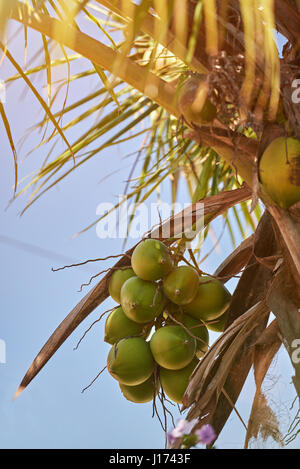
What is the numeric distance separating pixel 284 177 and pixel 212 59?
179 millimetres

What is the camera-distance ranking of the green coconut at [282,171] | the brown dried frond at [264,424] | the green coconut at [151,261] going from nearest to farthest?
1. the green coconut at [282,171]
2. the brown dried frond at [264,424]
3. the green coconut at [151,261]

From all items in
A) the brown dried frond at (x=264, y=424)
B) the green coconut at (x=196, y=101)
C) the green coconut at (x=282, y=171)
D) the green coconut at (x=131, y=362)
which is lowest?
the brown dried frond at (x=264, y=424)

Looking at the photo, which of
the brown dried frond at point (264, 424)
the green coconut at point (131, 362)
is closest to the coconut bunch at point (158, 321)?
the green coconut at point (131, 362)

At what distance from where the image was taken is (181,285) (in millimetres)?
891

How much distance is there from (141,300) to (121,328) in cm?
Result: 7

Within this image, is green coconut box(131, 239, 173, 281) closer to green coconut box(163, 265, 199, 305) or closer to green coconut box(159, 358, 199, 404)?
green coconut box(163, 265, 199, 305)

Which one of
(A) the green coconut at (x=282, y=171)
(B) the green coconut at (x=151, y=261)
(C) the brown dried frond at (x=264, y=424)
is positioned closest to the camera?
(A) the green coconut at (x=282, y=171)

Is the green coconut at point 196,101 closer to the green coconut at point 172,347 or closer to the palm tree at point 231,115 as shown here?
the palm tree at point 231,115

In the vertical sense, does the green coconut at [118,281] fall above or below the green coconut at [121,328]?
above

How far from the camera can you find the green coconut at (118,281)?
969 millimetres

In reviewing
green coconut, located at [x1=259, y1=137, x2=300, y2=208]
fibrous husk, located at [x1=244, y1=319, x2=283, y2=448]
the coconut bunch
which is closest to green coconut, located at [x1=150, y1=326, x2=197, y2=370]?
the coconut bunch

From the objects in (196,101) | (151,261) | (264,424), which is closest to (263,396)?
(264,424)

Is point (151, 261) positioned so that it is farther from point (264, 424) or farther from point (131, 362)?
point (264, 424)

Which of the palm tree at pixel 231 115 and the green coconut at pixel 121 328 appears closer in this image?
the palm tree at pixel 231 115
